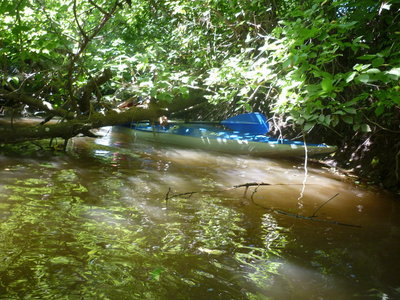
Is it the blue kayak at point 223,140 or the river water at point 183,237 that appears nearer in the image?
the river water at point 183,237

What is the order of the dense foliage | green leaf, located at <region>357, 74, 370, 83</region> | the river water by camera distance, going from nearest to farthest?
the river water → green leaf, located at <region>357, 74, 370, 83</region> → the dense foliage

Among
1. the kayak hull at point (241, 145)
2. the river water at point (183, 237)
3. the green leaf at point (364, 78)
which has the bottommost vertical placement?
the river water at point (183, 237)

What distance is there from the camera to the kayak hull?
6.02 m

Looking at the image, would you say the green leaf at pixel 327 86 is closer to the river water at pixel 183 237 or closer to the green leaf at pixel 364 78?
the green leaf at pixel 364 78

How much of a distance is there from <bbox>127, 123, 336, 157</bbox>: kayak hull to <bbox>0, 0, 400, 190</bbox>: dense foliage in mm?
460

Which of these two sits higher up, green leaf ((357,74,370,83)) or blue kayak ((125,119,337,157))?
green leaf ((357,74,370,83))

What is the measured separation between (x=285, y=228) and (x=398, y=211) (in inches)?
65.8

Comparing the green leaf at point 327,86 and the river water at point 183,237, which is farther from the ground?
the green leaf at point 327,86

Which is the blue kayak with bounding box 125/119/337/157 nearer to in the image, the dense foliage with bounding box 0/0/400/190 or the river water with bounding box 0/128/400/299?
the dense foliage with bounding box 0/0/400/190

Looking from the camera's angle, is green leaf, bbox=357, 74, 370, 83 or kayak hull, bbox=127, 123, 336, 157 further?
kayak hull, bbox=127, 123, 336, 157

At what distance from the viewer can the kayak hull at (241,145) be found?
6.02 m

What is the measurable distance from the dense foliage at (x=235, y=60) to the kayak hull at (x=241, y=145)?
460 millimetres

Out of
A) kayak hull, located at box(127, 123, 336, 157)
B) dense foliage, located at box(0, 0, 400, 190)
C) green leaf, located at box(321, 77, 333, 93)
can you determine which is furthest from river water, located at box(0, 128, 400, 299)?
kayak hull, located at box(127, 123, 336, 157)

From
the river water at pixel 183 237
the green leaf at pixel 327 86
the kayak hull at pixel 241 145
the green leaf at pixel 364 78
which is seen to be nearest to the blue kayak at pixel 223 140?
the kayak hull at pixel 241 145
